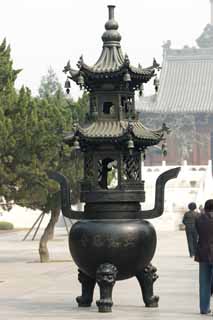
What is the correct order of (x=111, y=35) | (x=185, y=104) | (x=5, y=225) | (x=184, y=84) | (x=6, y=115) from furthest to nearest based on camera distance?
(x=184, y=84) → (x=185, y=104) → (x=5, y=225) → (x=6, y=115) → (x=111, y=35)

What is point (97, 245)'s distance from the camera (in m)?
15.4

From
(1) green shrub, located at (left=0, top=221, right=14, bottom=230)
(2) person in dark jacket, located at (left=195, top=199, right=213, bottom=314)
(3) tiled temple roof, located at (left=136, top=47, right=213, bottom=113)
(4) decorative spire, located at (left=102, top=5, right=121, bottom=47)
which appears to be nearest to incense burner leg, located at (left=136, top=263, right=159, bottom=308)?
(2) person in dark jacket, located at (left=195, top=199, right=213, bottom=314)

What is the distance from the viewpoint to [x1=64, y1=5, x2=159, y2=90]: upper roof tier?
654 inches

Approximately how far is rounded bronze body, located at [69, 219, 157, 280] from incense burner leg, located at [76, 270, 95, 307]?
1.11 feet

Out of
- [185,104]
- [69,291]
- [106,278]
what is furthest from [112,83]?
[185,104]

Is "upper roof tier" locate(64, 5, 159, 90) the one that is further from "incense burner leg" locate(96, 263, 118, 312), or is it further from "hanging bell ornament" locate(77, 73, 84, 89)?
"incense burner leg" locate(96, 263, 118, 312)

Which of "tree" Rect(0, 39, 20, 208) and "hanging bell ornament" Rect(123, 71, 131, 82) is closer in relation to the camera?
"hanging bell ornament" Rect(123, 71, 131, 82)

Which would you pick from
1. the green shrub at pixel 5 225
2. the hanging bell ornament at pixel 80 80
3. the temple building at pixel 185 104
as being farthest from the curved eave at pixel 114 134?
the temple building at pixel 185 104

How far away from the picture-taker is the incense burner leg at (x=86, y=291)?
16016mm

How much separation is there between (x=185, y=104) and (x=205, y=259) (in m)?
66.5

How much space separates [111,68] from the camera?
1673 cm

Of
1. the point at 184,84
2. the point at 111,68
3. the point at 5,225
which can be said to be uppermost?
the point at 184,84

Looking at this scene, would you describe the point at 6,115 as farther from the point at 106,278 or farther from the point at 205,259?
the point at 205,259

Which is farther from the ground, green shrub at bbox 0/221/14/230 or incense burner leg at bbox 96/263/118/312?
incense burner leg at bbox 96/263/118/312
